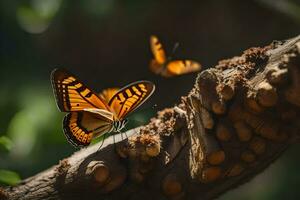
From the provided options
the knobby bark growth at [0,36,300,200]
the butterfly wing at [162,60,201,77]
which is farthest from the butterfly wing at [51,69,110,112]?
the butterfly wing at [162,60,201,77]

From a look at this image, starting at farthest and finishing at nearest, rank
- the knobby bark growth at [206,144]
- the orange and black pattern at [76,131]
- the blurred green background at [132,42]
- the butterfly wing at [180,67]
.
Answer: the blurred green background at [132,42] → the butterfly wing at [180,67] → the orange and black pattern at [76,131] → the knobby bark growth at [206,144]

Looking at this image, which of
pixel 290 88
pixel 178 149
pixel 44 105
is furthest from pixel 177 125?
pixel 44 105

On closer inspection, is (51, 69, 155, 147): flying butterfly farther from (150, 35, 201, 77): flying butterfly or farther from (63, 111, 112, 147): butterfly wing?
(150, 35, 201, 77): flying butterfly

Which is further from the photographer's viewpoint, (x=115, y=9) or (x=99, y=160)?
(x=115, y=9)

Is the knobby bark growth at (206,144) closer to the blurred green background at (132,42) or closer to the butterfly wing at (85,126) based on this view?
the butterfly wing at (85,126)

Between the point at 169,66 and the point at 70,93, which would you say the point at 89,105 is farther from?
the point at 169,66

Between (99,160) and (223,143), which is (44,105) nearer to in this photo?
(99,160)

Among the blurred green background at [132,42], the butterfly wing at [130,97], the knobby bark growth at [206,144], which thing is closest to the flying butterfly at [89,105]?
the butterfly wing at [130,97]
